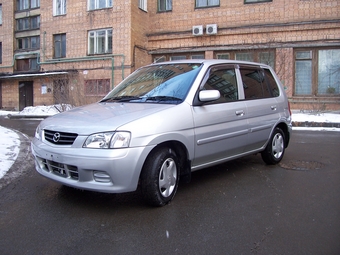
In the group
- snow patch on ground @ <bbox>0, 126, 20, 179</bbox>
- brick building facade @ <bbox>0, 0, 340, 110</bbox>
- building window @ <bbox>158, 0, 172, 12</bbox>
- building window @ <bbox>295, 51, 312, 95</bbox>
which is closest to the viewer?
snow patch on ground @ <bbox>0, 126, 20, 179</bbox>

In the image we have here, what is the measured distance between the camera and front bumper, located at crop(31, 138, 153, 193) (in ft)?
10.8

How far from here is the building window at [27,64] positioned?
82.0ft

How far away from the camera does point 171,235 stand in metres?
3.04

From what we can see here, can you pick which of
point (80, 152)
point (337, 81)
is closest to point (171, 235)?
point (80, 152)

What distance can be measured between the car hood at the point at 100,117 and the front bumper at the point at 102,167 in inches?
9.1

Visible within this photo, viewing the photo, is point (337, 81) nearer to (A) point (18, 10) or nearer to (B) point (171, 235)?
(B) point (171, 235)

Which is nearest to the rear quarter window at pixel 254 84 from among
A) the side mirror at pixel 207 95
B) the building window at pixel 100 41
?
the side mirror at pixel 207 95

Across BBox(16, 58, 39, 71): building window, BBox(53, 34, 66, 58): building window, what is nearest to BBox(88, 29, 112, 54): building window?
BBox(53, 34, 66, 58): building window

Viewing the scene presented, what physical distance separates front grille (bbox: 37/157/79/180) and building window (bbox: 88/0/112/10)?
18121mm

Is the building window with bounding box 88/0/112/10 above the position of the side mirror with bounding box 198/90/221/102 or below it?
above

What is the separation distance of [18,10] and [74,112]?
25669mm

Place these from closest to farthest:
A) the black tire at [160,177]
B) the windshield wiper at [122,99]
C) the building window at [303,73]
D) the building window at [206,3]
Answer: the black tire at [160,177] < the windshield wiper at [122,99] < the building window at [303,73] < the building window at [206,3]

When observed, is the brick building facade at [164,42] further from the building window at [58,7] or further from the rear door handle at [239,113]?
the rear door handle at [239,113]

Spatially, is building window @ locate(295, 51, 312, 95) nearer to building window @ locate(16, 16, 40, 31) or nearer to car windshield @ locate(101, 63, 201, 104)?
car windshield @ locate(101, 63, 201, 104)
